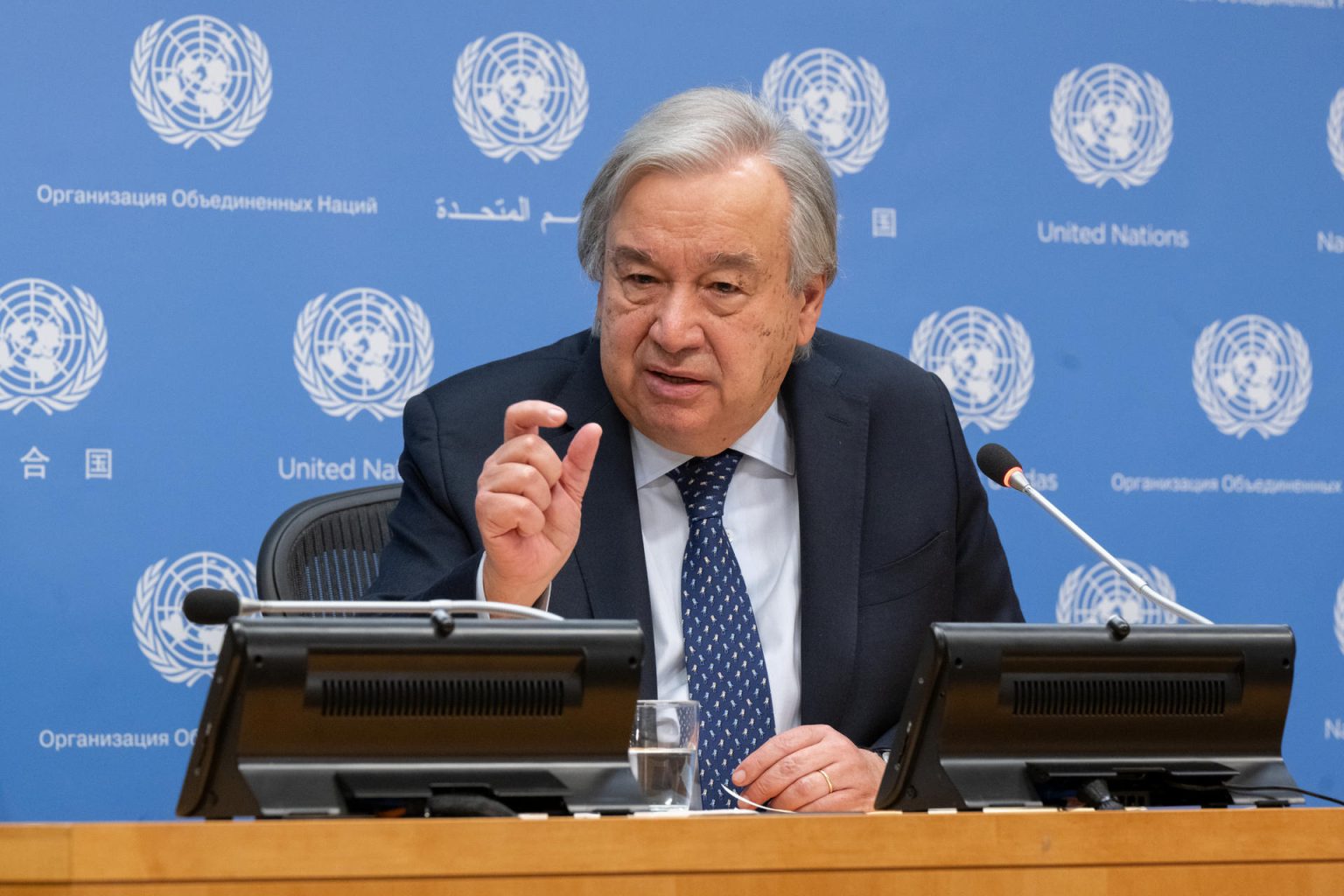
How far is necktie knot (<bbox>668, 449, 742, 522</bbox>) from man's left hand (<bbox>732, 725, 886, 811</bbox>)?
52cm

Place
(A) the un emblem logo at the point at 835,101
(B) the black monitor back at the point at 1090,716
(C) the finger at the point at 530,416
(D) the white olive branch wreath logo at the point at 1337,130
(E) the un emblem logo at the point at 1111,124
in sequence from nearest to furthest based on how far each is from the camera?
(B) the black monitor back at the point at 1090,716 < (C) the finger at the point at 530,416 < (A) the un emblem logo at the point at 835,101 < (E) the un emblem logo at the point at 1111,124 < (D) the white olive branch wreath logo at the point at 1337,130

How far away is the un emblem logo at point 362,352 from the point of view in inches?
116

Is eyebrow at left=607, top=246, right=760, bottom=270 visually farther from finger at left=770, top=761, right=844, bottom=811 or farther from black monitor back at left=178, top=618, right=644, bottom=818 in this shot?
black monitor back at left=178, top=618, right=644, bottom=818

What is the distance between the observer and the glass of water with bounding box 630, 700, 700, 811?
149cm

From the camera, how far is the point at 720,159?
2.26 metres

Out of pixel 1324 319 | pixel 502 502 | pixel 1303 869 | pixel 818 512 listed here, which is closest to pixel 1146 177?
pixel 1324 319

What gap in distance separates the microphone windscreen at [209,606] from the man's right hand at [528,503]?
0.42m

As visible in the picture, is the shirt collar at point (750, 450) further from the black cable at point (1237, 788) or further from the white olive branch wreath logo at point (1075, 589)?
the white olive branch wreath logo at point (1075, 589)

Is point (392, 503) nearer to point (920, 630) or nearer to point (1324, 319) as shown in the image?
point (920, 630)

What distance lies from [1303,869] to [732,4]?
234 centimetres

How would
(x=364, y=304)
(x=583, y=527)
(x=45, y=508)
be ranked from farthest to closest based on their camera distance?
(x=364, y=304)
(x=45, y=508)
(x=583, y=527)

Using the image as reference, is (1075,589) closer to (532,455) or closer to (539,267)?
(539,267)

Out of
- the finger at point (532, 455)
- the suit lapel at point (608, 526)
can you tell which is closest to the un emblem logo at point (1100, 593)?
the suit lapel at point (608, 526)

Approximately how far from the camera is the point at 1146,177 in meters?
3.39
